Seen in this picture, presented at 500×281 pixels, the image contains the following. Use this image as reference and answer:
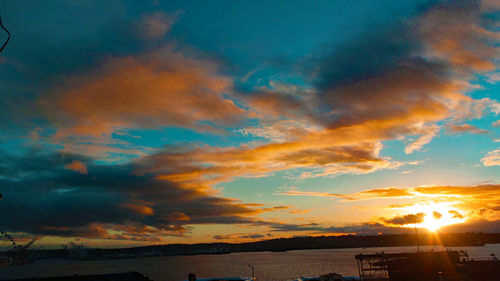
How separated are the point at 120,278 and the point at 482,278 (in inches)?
2941

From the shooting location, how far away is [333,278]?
49.8 meters

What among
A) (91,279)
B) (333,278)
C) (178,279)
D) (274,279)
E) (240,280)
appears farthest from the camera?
(178,279)

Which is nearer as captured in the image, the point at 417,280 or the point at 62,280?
the point at 417,280

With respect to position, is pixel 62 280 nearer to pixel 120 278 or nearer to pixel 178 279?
pixel 120 278

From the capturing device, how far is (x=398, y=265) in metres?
57.1

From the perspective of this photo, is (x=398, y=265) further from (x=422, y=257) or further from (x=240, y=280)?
(x=240, y=280)

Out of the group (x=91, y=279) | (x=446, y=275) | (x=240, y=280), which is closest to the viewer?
(x=446, y=275)

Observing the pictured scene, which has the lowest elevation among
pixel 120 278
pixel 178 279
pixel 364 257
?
pixel 178 279

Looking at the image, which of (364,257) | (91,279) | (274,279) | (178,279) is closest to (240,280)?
(364,257)

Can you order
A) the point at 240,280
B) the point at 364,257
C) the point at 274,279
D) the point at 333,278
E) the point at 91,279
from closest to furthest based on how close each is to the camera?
1. the point at 333,278
2. the point at 364,257
3. the point at 240,280
4. the point at 91,279
5. the point at 274,279

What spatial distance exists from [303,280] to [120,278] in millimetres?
45001

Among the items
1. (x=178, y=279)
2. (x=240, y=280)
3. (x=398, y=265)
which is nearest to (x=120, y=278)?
(x=240, y=280)

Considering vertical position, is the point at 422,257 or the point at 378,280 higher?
the point at 422,257

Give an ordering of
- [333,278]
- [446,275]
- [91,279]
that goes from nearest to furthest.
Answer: [333,278] < [446,275] < [91,279]
